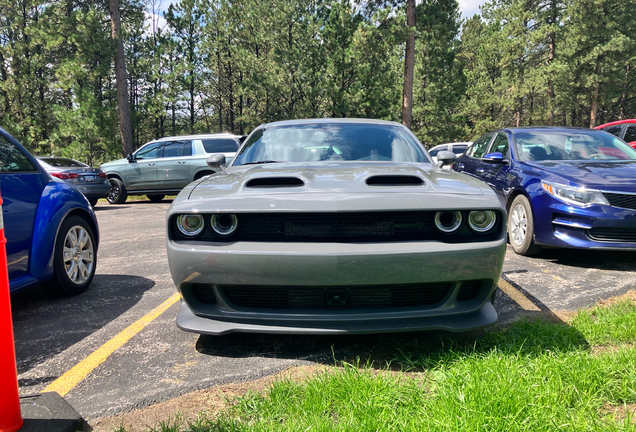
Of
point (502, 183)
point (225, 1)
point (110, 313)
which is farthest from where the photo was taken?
point (225, 1)

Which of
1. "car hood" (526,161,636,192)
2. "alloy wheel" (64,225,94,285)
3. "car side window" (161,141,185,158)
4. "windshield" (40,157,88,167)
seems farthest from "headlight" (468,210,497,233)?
"windshield" (40,157,88,167)

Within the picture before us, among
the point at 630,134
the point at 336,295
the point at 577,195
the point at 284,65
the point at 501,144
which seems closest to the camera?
the point at 336,295

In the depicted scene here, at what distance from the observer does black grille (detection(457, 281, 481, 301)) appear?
2451 millimetres

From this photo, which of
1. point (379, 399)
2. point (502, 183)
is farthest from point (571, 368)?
point (502, 183)

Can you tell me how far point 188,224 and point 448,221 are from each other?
146cm

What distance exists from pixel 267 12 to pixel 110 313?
22.1 metres

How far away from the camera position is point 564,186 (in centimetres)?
459

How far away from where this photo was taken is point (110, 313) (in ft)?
11.3

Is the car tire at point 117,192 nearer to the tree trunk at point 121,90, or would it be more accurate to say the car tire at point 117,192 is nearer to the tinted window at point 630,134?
the tree trunk at point 121,90

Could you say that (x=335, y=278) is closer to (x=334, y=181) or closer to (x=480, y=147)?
(x=334, y=181)

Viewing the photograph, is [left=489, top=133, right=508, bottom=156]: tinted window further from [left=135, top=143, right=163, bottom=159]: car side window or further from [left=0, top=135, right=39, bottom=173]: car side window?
[left=135, top=143, right=163, bottom=159]: car side window

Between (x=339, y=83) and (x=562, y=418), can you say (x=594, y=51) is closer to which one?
(x=339, y=83)

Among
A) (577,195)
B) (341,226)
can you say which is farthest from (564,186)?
(341,226)

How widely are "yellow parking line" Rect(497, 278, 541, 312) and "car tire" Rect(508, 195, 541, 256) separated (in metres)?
1.08
